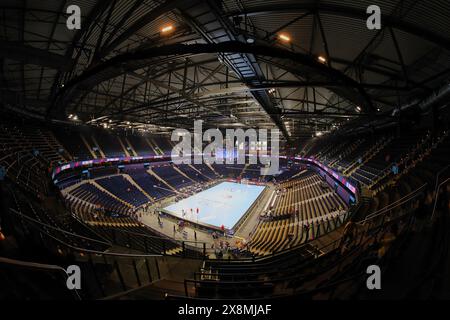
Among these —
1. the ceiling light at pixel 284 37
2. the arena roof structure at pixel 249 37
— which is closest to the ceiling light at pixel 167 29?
the arena roof structure at pixel 249 37

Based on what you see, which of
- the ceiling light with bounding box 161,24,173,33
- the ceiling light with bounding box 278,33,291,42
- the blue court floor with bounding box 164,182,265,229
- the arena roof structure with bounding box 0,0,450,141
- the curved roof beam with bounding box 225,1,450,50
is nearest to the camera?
the arena roof structure with bounding box 0,0,450,141

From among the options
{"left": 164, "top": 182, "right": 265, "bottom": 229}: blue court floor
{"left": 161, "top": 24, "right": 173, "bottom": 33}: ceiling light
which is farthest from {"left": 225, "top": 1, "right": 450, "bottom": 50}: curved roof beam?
{"left": 164, "top": 182, "right": 265, "bottom": 229}: blue court floor

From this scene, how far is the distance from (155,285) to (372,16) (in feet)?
31.6

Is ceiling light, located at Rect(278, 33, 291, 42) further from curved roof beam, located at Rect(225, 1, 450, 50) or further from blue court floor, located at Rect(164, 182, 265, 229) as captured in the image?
blue court floor, located at Rect(164, 182, 265, 229)

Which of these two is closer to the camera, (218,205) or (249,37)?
(249,37)

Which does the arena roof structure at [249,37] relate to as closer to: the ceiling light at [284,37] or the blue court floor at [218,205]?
the ceiling light at [284,37]

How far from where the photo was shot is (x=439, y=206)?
4.54 m

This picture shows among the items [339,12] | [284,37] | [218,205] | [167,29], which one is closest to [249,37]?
[284,37]

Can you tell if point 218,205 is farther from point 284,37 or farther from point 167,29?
point 284,37

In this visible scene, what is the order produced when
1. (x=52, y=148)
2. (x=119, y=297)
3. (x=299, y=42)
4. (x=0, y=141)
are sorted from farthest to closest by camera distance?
1. (x=52, y=148)
2. (x=0, y=141)
3. (x=299, y=42)
4. (x=119, y=297)

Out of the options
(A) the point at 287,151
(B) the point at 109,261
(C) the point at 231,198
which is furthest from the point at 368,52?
(A) the point at 287,151

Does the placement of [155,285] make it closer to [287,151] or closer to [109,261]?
[109,261]

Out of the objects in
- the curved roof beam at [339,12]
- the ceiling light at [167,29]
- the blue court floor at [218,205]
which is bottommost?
the blue court floor at [218,205]

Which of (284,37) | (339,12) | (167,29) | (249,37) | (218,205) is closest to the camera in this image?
(339,12)
